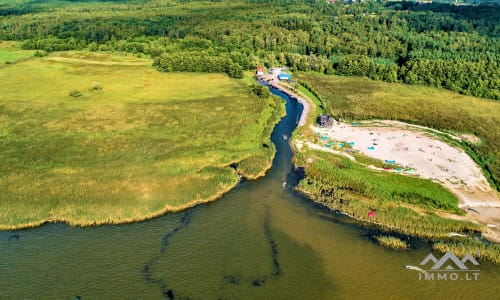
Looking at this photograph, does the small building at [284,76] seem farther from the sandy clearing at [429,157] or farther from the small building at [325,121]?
the sandy clearing at [429,157]

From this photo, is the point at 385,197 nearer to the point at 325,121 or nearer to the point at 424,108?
the point at 325,121

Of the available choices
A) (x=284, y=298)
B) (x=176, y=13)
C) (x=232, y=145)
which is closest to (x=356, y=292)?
(x=284, y=298)

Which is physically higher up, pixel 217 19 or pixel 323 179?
pixel 217 19

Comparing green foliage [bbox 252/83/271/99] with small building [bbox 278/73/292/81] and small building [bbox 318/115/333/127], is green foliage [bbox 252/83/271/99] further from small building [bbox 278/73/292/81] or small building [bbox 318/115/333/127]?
small building [bbox 318/115/333/127]

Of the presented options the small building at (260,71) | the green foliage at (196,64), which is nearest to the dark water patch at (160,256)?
the small building at (260,71)

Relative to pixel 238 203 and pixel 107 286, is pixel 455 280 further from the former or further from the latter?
Result: pixel 107 286

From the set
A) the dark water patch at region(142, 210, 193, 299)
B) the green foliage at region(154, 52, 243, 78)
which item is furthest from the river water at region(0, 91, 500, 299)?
the green foliage at region(154, 52, 243, 78)

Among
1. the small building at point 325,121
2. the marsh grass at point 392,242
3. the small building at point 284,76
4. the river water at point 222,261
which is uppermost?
the small building at point 284,76
